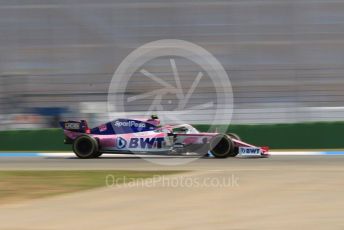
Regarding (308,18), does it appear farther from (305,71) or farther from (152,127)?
(152,127)

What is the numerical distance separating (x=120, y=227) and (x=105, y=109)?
63.8 ft

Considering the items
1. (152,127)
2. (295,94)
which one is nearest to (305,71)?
(295,94)

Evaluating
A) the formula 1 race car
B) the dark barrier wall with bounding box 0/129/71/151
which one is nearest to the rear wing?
the formula 1 race car

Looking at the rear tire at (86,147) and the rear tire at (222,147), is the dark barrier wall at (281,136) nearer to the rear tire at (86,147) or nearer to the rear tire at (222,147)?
the rear tire at (86,147)

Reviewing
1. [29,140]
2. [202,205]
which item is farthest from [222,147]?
[29,140]

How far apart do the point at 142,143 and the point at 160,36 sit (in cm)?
1223

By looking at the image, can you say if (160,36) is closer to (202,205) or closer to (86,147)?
(86,147)

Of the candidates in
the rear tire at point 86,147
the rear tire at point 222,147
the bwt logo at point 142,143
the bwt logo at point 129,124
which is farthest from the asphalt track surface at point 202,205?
the rear tire at point 86,147

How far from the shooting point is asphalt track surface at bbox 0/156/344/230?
23.6 ft

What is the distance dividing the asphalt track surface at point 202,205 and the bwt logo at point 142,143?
5173 mm

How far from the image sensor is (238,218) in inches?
293

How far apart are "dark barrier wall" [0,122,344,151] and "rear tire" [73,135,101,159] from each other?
17.3 ft

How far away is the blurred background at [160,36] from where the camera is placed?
91.4ft

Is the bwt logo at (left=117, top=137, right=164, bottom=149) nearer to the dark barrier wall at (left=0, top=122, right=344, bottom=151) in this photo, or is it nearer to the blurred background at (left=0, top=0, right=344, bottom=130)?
the dark barrier wall at (left=0, top=122, right=344, bottom=151)
